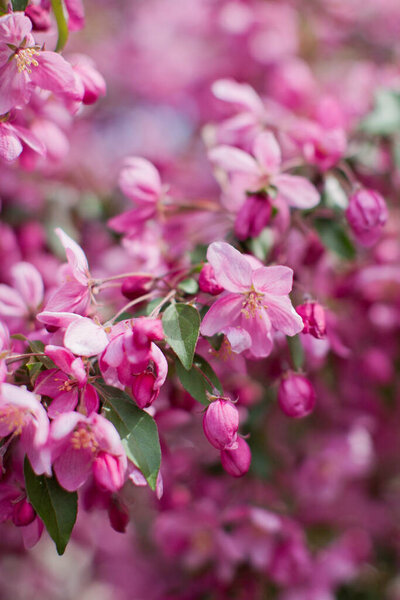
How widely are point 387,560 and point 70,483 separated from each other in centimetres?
150

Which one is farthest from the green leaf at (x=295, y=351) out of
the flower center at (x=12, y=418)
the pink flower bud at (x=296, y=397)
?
the flower center at (x=12, y=418)

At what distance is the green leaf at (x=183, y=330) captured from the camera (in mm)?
915

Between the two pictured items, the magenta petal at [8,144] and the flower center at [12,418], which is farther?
the magenta petal at [8,144]

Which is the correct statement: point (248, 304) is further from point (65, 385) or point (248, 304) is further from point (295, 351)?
point (65, 385)

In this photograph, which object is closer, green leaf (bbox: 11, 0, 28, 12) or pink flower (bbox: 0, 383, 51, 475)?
pink flower (bbox: 0, 383, 51, 475)

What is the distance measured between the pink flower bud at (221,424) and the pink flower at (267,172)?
17.2 inches

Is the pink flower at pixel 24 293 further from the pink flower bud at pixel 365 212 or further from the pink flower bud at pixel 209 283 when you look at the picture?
the pink flower bud at pixel 365 212

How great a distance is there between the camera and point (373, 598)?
192 cm

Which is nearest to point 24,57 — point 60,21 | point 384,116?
point 60,21

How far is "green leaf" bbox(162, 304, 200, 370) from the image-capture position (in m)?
0.92

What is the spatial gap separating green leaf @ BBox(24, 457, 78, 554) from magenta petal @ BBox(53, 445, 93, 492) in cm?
3

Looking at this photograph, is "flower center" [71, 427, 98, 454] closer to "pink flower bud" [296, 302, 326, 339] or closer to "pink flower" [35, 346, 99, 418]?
"pink flower" [35, 346, 99, 418]

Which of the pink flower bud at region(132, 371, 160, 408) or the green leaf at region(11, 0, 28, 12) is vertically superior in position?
the green leaf at region(11, 0, 28, 12)

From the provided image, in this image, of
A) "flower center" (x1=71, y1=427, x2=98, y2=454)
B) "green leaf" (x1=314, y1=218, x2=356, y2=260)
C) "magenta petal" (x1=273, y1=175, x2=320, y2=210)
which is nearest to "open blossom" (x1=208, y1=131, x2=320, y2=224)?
"magenta petal" (x1=273, y1=175, x2=320, y2=210)
